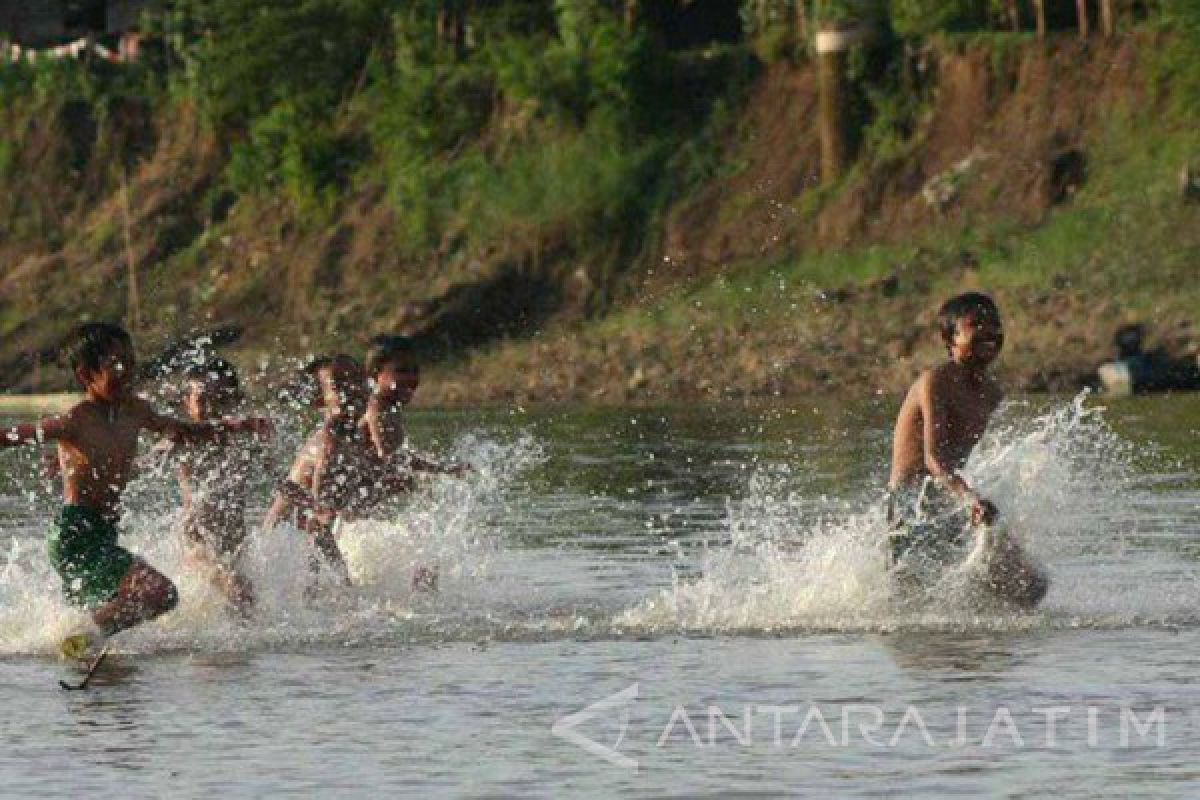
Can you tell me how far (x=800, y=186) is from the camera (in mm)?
49375

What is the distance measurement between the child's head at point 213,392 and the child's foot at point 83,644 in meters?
1.54

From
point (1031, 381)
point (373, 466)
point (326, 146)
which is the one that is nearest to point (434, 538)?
point (373, 466)

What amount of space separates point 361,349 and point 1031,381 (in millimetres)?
13487

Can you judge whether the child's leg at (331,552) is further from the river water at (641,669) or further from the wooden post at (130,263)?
the wooden post at (130,263)

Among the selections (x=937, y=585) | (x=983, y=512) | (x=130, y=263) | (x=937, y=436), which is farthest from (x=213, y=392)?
(x=130, y=263)

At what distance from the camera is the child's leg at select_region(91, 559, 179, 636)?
1301 cm

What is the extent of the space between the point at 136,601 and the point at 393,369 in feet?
10.6

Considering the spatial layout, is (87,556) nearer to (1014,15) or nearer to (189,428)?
(189,428)

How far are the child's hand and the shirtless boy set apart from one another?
0.29 meters

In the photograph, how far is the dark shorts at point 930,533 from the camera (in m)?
13.8

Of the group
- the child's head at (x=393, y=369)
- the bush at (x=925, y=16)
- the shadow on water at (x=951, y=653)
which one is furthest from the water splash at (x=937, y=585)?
the bush at (x=925, y=16)

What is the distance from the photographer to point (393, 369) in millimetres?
16000

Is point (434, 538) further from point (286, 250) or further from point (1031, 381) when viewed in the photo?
point (286, 250)

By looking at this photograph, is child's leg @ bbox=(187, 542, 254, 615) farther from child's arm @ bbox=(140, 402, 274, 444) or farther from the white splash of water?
child's arm @ bbox=(140, 402, 274, 444)
